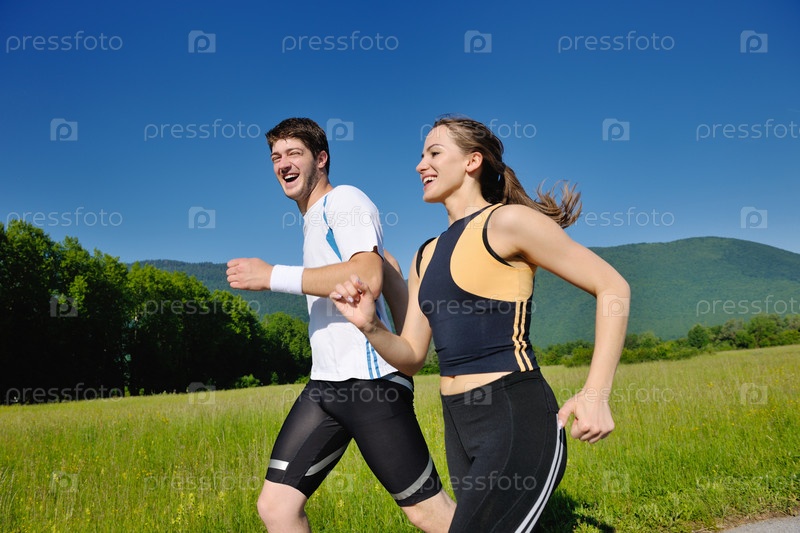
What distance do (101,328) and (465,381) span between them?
157 ft

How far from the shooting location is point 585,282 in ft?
6.73

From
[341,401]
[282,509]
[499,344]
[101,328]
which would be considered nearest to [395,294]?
[341,401]

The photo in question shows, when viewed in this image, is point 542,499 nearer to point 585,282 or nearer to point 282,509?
point 585,282

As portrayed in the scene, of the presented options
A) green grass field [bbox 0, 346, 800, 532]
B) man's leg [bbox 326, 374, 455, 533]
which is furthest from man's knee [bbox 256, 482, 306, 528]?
green grass field [bbox 0, 346, 800, 532]

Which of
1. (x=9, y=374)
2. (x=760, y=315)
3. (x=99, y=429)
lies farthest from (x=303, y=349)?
(x=99, y=429)

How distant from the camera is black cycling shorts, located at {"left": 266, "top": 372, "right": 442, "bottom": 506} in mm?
2928

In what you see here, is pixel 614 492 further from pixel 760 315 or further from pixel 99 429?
pixel 760 315

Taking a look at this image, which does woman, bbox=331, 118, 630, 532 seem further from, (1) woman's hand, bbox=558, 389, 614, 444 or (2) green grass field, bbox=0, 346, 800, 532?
(2) green grass field, bbox=0, 346, 800, 532

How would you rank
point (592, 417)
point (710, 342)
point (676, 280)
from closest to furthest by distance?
point (592, 417) → point (710, 342) → point (676, 280)

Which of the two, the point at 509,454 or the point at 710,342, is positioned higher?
the point at 509,454

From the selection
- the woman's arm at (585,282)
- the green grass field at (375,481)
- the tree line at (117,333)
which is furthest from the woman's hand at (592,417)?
the tree line at (117,333)

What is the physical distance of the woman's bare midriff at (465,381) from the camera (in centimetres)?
215

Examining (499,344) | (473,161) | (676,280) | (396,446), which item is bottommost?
(396,446)

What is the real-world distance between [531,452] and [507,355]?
0.34 meters
